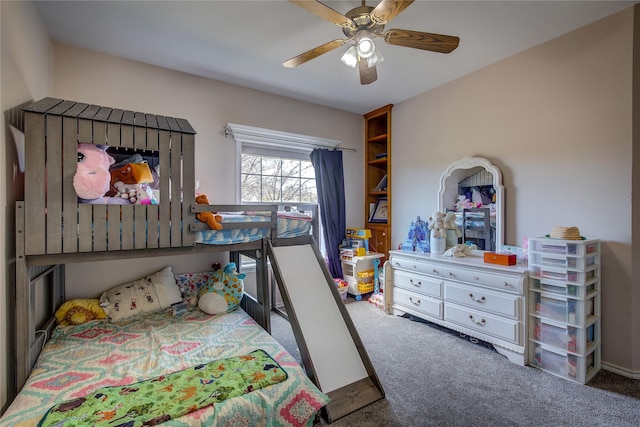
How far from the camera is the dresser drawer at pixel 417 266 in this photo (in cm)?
282

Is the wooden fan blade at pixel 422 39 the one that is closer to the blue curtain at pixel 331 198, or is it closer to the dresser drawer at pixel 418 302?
the blue curtain at pixel 331 198

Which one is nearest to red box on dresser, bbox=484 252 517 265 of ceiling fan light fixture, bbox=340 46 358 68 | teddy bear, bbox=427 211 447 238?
teddy bear, bbox=427 211 447 238

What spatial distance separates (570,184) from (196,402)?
3.00 m

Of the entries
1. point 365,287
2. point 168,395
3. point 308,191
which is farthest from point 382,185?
point 168,395

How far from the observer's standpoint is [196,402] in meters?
1.26

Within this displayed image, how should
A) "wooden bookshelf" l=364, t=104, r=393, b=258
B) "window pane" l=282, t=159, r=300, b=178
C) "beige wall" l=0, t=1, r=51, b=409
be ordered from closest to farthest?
"beige wall" l=0, t=1, r=51, b=409 → "window pane" l=282, t=159, r=300, b=178 → "wooden bookshelf" l=364, t=104, r=393, b=258

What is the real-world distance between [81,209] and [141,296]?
3.67 ft

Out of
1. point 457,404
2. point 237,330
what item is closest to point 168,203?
point 237,330

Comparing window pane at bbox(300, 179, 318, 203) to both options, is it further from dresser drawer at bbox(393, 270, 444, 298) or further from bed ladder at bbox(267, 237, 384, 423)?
bed ladder at bbox(267, 237, 384, 423)

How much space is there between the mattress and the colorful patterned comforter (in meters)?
0.63

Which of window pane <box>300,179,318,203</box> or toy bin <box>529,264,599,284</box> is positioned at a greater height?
window pane <box>300,179,318,203</box>

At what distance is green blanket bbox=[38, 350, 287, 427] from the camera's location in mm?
1169

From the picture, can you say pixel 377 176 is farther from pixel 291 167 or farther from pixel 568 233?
pixel 568 233

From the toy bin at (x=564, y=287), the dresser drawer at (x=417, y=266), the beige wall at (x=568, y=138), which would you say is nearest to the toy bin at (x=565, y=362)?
the beige wall at (x=568, y=138)
